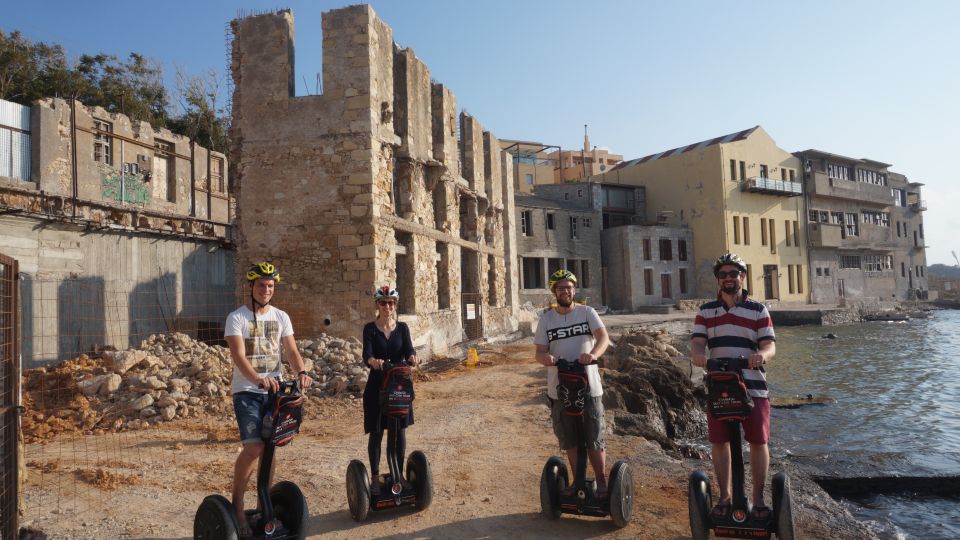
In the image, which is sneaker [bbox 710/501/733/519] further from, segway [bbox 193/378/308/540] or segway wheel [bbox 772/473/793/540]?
segway [bbox 193/378/308/540]

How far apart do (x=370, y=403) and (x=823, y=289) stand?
50.0m

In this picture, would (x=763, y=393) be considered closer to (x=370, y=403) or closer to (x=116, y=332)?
(x=370, y=403)

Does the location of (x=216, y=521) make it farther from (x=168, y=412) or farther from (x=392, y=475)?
(x=168, y=412)

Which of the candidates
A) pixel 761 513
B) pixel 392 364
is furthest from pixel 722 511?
pixel 392 364

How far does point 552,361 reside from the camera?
4.71 metres

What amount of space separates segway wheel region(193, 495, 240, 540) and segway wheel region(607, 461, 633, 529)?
2611mm

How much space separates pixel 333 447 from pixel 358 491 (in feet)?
9.39

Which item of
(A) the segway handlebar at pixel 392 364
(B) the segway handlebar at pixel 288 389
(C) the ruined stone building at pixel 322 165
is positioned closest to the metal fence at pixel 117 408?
(C) the ruined stone building at pixel 322 165

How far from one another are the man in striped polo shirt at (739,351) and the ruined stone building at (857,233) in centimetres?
4692

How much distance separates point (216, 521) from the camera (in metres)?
3.85

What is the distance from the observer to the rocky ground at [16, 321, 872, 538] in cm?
496

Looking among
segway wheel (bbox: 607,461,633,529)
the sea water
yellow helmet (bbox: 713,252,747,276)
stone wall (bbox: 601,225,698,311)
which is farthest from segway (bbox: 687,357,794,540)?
stone wall (bbox: 601,225,698,311)

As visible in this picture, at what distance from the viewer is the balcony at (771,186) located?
4184 centimetres

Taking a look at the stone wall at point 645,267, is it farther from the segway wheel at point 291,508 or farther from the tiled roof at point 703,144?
the segway wheel at point 291,508
